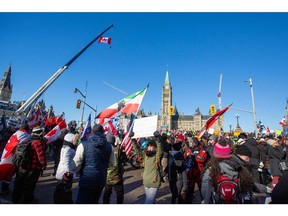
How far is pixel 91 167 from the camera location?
4.09 m

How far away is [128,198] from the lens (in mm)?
6883

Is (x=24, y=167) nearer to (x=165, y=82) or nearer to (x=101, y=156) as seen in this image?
(x=101, y=156)

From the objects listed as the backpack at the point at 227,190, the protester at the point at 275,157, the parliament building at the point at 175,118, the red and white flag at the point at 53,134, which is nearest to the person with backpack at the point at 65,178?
the backpack at the point at 227,190

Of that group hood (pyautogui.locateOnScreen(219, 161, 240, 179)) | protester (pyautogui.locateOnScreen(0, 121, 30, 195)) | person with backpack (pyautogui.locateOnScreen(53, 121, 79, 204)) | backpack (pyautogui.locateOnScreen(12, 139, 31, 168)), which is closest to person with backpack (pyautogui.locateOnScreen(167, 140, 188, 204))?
hood (pyautogui.locateOnScreen(219, 161, 240, 179))

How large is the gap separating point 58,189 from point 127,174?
6.16 meters

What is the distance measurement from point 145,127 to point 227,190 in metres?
4.55

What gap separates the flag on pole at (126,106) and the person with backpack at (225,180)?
16.5 feet

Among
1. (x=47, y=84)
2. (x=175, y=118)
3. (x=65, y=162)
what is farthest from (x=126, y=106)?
(x=175, y=118)

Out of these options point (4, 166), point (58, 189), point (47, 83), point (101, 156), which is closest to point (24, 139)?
point (4, 166)

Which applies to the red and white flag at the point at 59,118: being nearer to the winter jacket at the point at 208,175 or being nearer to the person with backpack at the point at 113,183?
the person with backpack at the point at 113,183

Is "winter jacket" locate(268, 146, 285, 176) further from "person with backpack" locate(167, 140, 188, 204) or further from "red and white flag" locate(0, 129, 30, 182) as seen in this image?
"red and white flag" locate(0, 129, 30, 182)

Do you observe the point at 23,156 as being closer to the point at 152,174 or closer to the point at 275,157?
the point at 152,174

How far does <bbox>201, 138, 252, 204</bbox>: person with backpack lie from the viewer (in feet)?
10.8

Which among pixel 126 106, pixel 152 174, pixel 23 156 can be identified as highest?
pixel 126 106
